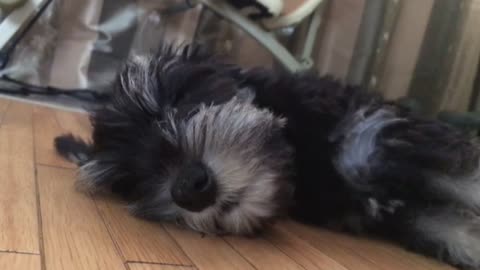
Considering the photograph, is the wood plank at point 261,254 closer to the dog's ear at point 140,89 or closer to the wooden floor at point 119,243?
the wooden floor at point 119,243

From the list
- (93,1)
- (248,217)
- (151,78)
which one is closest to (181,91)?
(151,78)

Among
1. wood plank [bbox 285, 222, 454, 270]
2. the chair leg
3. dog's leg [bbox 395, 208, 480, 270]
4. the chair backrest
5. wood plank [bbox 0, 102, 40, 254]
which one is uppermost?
the chair backrest

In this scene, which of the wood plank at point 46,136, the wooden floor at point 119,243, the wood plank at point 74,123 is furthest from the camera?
the wood plank at point 74,123

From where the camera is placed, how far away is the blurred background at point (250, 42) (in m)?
3.07

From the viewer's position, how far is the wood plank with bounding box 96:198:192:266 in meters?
1.06

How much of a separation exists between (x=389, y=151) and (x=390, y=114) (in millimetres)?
98

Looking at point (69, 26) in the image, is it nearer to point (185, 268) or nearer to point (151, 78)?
point (151, 78)

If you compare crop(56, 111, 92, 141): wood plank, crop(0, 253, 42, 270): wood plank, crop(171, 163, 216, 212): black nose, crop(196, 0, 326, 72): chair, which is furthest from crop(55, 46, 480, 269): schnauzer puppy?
crop(196, 0, 326, 72): chair

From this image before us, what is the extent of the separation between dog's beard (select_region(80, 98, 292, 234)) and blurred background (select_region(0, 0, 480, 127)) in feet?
5.68

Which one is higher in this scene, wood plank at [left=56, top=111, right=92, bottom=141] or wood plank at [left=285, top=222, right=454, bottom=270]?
wood plank at [left=285, top=222, right=454, bottom=270]

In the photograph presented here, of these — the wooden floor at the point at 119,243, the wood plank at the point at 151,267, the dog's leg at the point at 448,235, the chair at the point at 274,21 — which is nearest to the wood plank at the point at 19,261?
the wooden floor at the point at 119,243

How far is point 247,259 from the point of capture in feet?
3.73

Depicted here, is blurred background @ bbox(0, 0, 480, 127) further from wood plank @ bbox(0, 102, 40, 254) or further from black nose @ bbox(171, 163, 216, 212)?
black nose @ bbox(171, 163, 216, 212)

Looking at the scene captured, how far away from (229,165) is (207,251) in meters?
0.17
